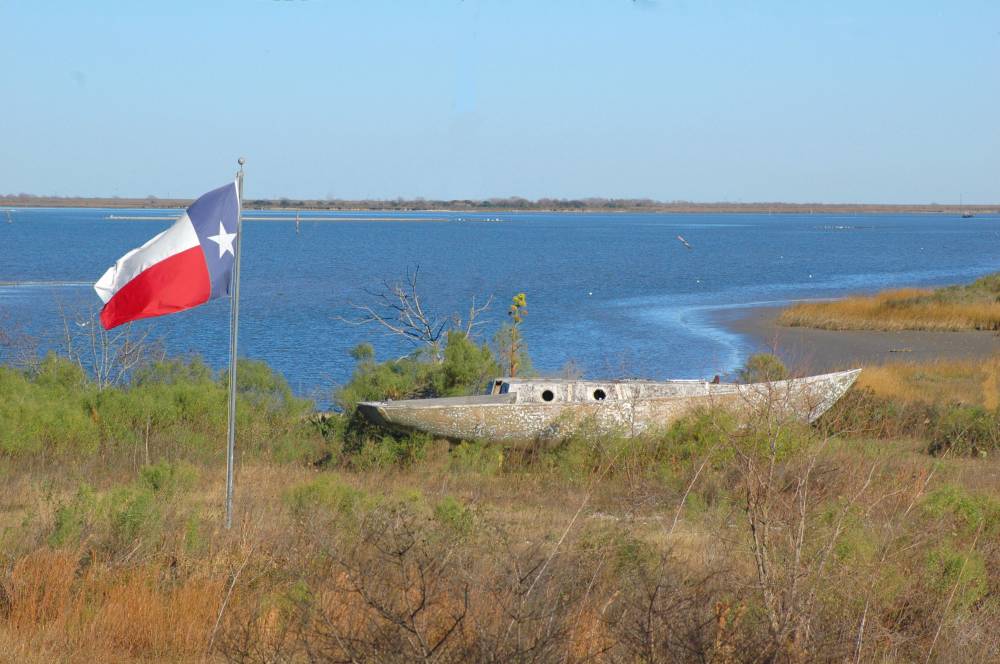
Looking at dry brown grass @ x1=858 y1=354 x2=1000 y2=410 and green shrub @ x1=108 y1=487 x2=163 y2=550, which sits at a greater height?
green shrub @ x1=108 y1=487 x2=163 y2=550

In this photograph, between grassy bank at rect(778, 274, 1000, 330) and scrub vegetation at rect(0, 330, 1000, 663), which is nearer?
scrub vegetation at rect(0, 330, 1000, 663)

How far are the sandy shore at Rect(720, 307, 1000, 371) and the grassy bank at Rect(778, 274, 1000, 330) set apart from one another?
77 centimetres

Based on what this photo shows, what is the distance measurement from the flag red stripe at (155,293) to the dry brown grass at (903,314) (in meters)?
30.1

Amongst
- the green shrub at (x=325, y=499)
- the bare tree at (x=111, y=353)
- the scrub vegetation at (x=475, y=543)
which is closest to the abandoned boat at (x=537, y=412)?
the scrub vegetation at (x=475, y=543)

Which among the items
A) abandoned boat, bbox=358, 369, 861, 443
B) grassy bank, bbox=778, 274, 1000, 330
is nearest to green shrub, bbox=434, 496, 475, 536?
abandoned boat, bbox=358, 369, 861, 443

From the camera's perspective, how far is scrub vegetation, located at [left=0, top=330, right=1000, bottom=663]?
516cm

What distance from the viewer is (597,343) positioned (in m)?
34.4

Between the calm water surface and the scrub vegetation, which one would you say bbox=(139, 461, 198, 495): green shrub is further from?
the calm water surface

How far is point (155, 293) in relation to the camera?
855 cm

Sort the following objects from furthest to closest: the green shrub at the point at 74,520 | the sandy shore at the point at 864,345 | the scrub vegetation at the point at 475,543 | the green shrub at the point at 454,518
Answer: the sandy shore at the point at 864,345 → the green shrub at the point at 454,518 → the green shrub at the point at 74,520 → the scrub vegetation at the point at 475,543

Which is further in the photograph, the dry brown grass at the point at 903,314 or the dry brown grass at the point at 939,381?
the dry brown grass at the point at 903,314

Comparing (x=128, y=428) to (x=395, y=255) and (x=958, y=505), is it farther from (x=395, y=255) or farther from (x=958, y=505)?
(x=395, y=255)

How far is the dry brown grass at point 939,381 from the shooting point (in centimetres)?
1884

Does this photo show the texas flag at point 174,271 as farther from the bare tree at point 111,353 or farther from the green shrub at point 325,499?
the bare tree at point 111,353
